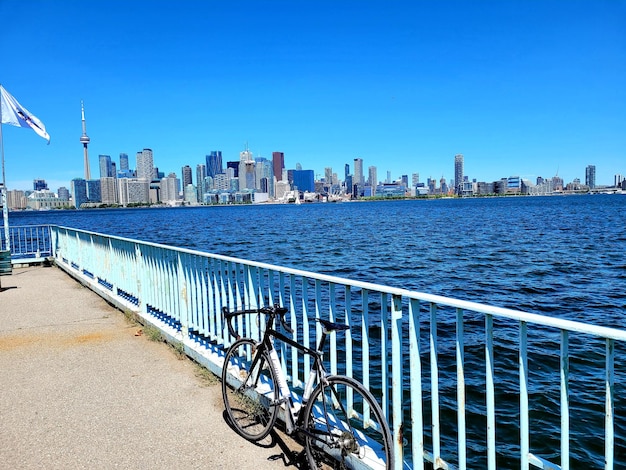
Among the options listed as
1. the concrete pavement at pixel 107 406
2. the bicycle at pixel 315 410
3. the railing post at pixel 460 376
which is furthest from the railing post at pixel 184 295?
the railing post at pixel 460 376

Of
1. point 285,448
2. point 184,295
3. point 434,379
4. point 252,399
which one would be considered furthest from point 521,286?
point 434,379

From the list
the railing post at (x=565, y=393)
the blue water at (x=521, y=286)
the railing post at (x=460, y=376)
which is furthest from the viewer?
the blue water at (x=521, y=286)

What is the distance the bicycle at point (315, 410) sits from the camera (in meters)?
3.79

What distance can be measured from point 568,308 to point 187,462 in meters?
14.7

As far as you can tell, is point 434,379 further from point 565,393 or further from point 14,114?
point 14,114

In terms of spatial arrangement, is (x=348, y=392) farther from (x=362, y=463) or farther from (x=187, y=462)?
(x=187, y=462)

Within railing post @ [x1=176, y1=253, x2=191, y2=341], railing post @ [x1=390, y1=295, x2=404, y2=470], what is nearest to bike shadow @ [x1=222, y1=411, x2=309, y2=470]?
railing post @ [x1=390, y1=295, x2=404, y2=470]

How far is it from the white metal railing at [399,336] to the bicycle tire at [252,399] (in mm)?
380

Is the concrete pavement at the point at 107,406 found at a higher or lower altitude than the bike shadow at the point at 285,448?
higher

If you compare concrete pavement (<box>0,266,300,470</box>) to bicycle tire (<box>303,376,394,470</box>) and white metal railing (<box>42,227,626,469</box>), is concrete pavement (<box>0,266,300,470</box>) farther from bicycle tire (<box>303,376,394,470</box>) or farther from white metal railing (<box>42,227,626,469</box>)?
white metal railing (<box>42,227,626,469</box>)

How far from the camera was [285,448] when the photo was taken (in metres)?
4.45

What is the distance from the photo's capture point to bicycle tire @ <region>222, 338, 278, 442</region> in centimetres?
459

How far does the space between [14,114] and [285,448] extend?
15496 mm

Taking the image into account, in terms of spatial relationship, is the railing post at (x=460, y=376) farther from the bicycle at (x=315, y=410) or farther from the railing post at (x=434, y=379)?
the bicycle at (x=315, y=410)
